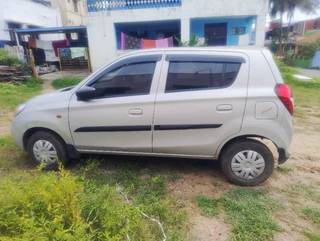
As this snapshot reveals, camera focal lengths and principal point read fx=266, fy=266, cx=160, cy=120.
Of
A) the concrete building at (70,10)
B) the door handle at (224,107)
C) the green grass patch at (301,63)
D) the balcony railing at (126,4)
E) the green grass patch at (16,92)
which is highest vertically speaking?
the concrete building at (70,10)

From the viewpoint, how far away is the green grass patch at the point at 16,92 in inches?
329

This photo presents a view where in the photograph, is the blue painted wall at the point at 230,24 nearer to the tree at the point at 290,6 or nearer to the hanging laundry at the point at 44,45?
the hanging laundry at the point at 44,45

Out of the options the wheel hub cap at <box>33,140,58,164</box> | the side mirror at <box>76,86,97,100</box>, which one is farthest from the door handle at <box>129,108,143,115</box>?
the wheel hub cap at <box>33,140,58,164</box>

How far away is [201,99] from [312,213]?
175cm

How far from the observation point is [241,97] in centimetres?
315

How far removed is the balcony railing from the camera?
13.0 m

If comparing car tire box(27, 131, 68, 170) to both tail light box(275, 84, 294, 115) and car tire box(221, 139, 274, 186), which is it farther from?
tail light box(275, 84, 294, 115)

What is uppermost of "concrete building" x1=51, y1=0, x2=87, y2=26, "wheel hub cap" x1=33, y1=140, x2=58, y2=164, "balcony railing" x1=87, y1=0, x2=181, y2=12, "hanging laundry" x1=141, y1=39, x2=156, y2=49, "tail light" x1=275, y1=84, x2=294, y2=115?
"concrete building" x1=51, y1=0, x2=87, y2=26

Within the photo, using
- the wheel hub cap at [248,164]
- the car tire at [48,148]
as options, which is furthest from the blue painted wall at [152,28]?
the wheel hub cap at [248,164]

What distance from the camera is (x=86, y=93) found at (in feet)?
11.1

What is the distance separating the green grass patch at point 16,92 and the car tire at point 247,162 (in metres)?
7.03

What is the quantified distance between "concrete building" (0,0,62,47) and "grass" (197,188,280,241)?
16.9m

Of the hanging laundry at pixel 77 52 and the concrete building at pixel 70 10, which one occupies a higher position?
the concrete building at pixel 70 10

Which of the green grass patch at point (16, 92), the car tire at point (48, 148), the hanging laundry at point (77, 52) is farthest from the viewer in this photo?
the hanging laundry at point (77, 52)
